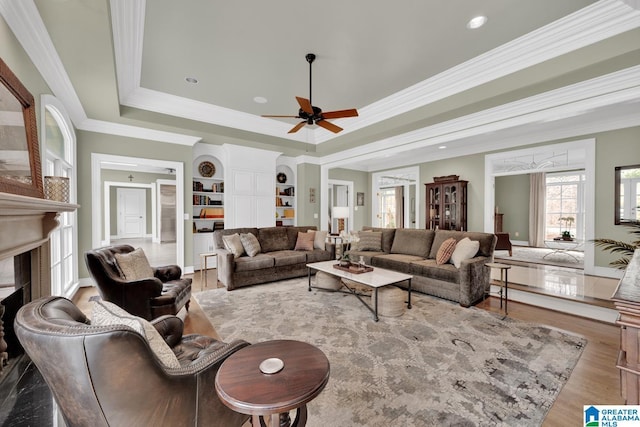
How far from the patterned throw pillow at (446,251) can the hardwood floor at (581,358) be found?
727mm

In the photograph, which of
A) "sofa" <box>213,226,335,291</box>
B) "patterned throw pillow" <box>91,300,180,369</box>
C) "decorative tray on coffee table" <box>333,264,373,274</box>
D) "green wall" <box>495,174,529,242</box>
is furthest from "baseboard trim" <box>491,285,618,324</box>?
"green wall" <box>495,174,529,242</box>

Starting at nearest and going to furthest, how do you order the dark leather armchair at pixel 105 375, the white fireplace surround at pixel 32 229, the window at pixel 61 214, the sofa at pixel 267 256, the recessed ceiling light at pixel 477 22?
1. the dark leather armchair at pixel 105 375
2. the white fireplace surround at pixel 32 229
3. the recessed ceiling light at pixel 477 22
4. the window at pixel 61 214
5. the sofa at pixel 267 256

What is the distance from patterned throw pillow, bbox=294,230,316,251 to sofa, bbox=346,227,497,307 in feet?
2.83

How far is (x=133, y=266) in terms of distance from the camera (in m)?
2.77

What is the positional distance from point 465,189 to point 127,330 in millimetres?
6906

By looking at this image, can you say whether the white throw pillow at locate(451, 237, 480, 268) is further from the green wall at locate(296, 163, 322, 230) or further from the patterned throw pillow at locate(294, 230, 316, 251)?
the green wall at locate(296, 163, 322, 230)

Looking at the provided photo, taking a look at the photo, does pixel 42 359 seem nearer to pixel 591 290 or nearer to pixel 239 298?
pixel 239 298

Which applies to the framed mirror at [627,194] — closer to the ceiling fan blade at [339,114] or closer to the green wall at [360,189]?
the ceiling fan blade at [339,114]

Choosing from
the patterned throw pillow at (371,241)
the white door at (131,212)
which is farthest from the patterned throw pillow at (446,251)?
the white door at (131,212)

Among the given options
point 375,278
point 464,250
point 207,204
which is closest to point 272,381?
point 375,278

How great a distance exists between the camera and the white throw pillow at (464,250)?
372cm

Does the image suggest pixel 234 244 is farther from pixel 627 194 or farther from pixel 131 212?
pixel 131 212

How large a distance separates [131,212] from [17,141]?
10073mm

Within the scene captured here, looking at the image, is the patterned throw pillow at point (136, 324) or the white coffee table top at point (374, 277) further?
the white coffee table top at point (374, 277)
